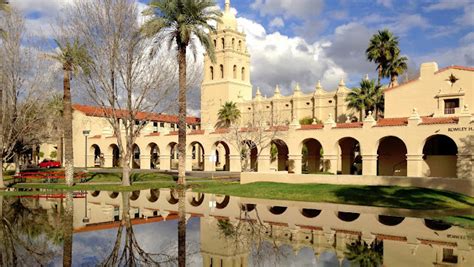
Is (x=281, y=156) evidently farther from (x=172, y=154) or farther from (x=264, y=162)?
(x=172, y=154)

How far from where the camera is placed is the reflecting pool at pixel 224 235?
11992mm

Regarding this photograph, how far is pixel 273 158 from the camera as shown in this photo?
58.0 m

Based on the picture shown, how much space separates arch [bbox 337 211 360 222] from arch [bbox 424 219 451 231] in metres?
2.80

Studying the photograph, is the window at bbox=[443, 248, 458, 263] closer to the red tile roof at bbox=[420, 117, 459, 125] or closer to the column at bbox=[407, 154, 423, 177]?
the red tile roof at bbox=[420, 117, 459, 125]

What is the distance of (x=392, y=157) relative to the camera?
1633 inches

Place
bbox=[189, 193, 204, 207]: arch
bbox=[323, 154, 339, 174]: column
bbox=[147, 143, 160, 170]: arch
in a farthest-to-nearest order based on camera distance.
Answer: bbox=[147, 143, 160, 170]: arch
bbox=[323, 154, 339, 174]: column
bbox=[189, 193, 204, 207]: arch

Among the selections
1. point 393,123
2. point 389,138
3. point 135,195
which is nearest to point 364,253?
point 135,195

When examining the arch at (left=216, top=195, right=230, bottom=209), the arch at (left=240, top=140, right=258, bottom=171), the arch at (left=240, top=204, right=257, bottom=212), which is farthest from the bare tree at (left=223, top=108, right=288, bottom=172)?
the arch at (left=240, top=204, right=257, bottom=212)

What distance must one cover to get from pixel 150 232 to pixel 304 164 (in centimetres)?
4333

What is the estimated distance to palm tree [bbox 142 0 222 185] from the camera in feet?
101

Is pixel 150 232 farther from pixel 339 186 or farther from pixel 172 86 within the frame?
pixel 172 86

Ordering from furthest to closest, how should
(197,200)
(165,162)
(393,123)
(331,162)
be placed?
(165,162) < (331,162) < (393,123) < (197,200)

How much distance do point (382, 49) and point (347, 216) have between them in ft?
121

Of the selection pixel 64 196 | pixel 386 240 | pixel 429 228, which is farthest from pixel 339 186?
pixel 64 196
